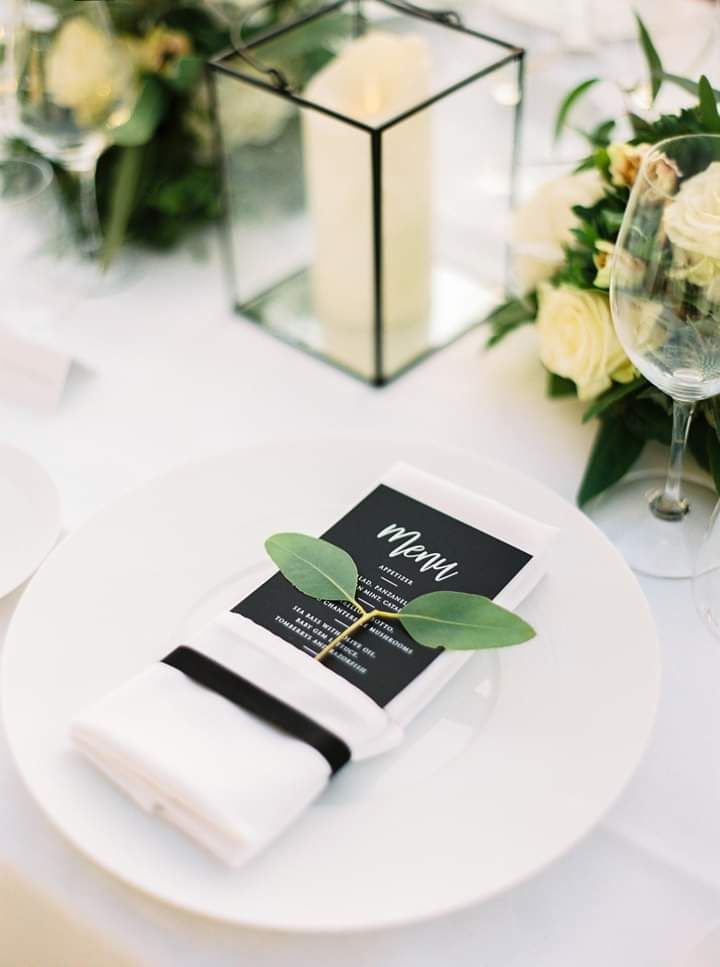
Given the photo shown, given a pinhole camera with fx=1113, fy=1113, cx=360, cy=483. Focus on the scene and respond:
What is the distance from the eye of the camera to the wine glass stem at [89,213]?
1.11m

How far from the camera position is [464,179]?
112cm

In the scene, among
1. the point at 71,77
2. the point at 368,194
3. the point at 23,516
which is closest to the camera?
the point at 23,516

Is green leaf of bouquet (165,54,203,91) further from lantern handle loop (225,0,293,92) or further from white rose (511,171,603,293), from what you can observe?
white rose (511,171,603,293)

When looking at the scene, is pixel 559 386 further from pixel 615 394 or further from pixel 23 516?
pixel 23 516

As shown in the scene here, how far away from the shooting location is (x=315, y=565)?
68 cm

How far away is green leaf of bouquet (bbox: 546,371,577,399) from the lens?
916mm

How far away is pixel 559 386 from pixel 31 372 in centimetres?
46

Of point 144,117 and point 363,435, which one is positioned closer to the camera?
point 363,435

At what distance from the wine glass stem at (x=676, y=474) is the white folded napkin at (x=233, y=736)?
0.64 ft

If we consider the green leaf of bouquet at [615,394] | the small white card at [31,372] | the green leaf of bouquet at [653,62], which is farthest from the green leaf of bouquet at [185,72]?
the green leaf of bouquet at [615,394]

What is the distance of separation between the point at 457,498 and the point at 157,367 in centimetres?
40

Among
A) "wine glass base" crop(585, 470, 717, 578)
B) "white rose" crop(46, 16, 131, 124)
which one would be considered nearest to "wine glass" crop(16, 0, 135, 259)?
"white rose" crop(46, 16, 131, 124)

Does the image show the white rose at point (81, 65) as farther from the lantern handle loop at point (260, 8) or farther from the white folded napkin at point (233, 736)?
the white folded napkin at point (233, 736)

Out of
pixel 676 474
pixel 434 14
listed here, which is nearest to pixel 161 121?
pixel 434 14
